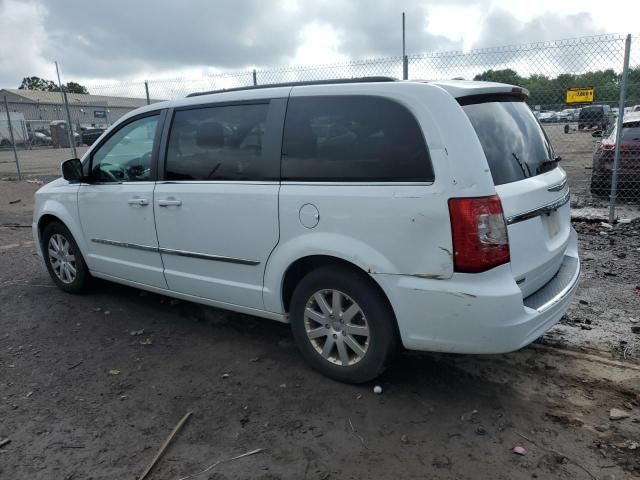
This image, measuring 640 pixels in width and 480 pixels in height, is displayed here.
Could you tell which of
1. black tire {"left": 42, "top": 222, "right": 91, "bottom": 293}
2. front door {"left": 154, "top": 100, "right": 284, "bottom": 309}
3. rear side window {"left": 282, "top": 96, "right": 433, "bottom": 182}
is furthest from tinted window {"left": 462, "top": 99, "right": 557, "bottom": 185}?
black tire {"left": 42, "top": 222, "right": 91, "bottom": 293}

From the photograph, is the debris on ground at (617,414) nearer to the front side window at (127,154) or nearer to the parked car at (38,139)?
the front side window at (127,154)

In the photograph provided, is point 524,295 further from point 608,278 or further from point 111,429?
point 608,278

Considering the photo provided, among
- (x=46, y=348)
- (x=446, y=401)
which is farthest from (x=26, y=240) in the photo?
(x=446, y=401)

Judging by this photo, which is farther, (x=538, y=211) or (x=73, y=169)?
(x=73, y=169)

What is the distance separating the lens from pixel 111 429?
2.94m

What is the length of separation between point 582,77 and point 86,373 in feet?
25.2

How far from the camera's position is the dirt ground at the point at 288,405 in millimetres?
2588

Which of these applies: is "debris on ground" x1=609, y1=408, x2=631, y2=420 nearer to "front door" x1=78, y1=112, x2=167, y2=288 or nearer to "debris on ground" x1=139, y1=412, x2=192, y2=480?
"debris on ground" x1=139, y1=412, x2=192, y2=480

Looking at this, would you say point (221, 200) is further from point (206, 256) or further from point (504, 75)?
point (504, 75)

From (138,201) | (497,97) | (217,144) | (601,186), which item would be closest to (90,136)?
(601,186)

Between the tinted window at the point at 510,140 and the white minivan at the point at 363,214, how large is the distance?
1cm

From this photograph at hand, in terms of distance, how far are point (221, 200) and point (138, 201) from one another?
951 mm

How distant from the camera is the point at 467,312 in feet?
8.76

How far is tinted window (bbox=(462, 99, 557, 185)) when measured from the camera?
9.36 ft
